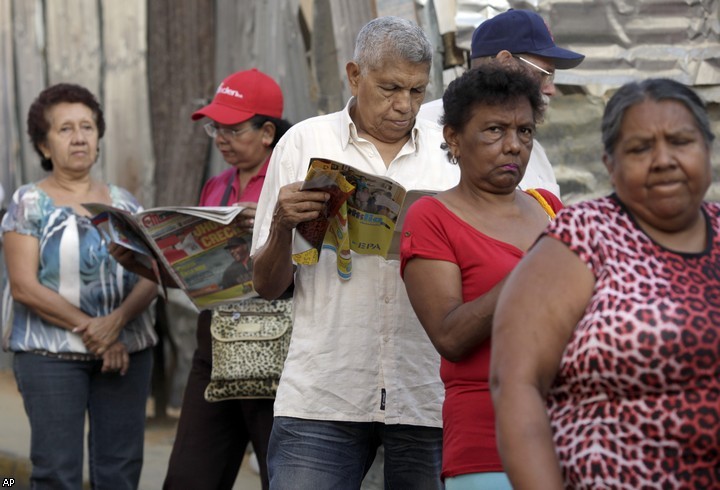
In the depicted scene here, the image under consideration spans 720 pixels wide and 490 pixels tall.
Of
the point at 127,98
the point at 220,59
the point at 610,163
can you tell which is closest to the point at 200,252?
the point at 610,163

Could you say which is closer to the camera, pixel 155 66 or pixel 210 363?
pixel 210 363

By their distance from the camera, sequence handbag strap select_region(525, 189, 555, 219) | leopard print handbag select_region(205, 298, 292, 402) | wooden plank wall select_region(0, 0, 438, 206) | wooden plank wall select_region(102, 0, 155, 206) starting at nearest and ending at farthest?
handbag strap select_region(525, 189, 555, 219) → leopard print handbag select_region(205, 298, 292, 402) → wooden plank wall select_region(0, 0, 438, 206) → wooden plank wall select_region(102, 0, 155, 206)

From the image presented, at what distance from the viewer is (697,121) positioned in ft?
8.34

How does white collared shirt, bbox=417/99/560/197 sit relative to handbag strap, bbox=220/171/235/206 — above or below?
above

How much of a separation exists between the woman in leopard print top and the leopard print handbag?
2.20 metres

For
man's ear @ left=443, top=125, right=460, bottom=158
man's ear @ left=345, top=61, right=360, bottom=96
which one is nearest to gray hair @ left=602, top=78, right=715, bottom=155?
man's ear @ left=443, top=125, right=460, bottom=158

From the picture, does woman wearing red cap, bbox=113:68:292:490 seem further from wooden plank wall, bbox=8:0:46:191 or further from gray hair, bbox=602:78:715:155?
wooden plank wall, bbox=8:0:46:191

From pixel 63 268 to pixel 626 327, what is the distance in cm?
359

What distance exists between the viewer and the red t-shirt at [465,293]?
9.91 feet

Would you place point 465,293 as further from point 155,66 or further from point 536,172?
point 155,66

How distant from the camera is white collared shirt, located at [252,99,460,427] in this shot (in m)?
3.66

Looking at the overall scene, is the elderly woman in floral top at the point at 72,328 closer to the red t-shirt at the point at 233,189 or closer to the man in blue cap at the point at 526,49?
the red t-shirt at the point at 233,189

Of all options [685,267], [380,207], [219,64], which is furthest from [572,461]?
[219,64]

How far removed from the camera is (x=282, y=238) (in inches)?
142
